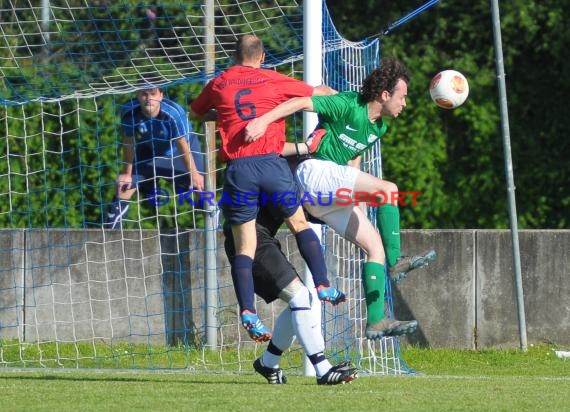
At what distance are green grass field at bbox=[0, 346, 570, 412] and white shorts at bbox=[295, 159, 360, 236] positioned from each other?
1106 mm

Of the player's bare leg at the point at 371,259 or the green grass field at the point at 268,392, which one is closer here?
the green grass field at the point at 268,392

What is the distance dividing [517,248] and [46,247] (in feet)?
13.7

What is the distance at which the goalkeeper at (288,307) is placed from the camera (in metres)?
7.60

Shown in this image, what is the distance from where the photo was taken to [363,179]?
7699 mm

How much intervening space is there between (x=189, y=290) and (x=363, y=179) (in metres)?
3.21

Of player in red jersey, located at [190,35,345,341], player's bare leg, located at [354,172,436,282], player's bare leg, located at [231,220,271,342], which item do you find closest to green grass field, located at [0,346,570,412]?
player's bare leg, located at [231,220,271,342]

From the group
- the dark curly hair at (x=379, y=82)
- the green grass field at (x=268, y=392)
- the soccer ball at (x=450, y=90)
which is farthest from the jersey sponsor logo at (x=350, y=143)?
the green grass field at (x=268, y=392)

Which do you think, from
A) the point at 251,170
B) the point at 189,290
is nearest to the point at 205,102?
the point at 251,170

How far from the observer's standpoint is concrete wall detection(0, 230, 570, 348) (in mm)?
10492

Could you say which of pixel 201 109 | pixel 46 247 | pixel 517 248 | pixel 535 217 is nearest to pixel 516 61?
pixel 535 217

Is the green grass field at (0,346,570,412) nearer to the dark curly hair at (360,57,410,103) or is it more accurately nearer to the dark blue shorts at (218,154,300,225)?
the dark blue shorts at (218,154,300,225)

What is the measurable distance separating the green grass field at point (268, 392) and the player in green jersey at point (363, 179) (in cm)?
69

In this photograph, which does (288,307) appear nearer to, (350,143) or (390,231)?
(390,231)

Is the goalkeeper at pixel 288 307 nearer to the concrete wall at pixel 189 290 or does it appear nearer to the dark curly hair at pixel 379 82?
the dark curly hair at pixel 379 82
